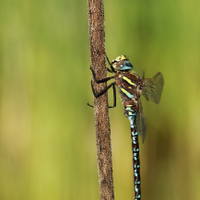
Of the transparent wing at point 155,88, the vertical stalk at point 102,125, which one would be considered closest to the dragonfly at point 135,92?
the transparent wing at point 155,88

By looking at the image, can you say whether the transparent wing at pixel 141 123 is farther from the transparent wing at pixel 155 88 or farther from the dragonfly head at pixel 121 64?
the dragonfly head at pixel 121 64

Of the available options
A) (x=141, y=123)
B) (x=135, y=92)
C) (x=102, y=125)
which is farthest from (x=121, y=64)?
(x=102, y=125)

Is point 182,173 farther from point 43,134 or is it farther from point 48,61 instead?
point 48,61

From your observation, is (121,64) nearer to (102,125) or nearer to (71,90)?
(71,90)

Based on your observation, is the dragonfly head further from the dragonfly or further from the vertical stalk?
the vertical stalk

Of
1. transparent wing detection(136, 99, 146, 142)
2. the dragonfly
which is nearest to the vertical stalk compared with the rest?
the dragonfly

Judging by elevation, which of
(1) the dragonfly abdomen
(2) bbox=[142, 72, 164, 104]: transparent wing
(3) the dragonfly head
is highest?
(3) the dragonfly head

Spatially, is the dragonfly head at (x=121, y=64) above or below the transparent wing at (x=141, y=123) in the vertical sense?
above
